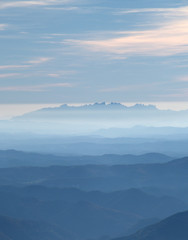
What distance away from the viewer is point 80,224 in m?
172

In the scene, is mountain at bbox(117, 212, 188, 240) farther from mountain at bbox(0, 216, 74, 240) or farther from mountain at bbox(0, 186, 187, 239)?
mountain at bbox(0, 216, 74, 240)

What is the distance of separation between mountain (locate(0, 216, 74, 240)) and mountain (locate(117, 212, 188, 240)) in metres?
32.8

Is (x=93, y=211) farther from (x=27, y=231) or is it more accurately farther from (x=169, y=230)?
(x=169, y=230)

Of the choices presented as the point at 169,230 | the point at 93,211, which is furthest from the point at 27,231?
the point at 169,230

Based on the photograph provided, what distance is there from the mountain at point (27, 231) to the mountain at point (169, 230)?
32750mm

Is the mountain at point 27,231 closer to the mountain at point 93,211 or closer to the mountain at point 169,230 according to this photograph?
the mountain at point 93,211

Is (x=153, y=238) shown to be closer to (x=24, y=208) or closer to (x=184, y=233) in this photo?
(x=184, y=233)

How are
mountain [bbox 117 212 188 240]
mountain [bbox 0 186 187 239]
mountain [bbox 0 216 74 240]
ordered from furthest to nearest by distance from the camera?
1. mountain [bbox 0 186 187 239]
2. mountain [bbox 0 216 74 240]
3. mountain [bbox 117 212 188 240]

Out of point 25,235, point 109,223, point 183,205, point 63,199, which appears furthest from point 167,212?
A: point 25,235

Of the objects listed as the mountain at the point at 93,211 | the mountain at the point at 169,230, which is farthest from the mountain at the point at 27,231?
the mountain at the point at 169,230

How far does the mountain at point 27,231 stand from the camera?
148 m

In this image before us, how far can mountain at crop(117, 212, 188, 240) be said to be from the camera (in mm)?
122000

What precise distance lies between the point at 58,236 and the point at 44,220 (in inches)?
877

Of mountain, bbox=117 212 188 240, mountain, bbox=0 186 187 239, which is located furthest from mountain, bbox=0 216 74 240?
mountain, bbox=117 212 188 240
